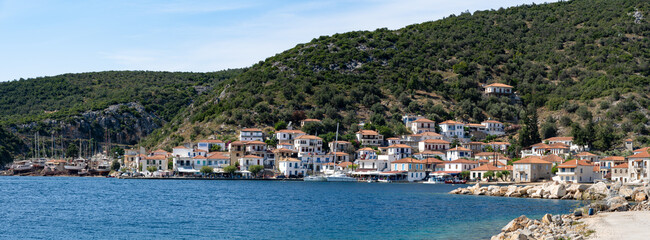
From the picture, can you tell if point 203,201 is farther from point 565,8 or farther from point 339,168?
point 565,8

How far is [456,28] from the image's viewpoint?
16450cm

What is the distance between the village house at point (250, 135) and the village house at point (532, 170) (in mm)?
39329

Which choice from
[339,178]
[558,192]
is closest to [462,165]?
[339,178]

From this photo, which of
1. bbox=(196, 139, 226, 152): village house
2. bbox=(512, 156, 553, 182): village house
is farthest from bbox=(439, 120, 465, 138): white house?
bbox=(196, 139, 226, 152): village house

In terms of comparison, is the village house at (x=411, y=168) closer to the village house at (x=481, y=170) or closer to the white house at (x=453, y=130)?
the village house at (x=481, y=170)

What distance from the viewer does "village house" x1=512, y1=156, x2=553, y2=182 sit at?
78375 mm

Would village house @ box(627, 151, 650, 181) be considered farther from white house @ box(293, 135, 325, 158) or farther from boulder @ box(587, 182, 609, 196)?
white house @ box(293, 135, 325, 158)

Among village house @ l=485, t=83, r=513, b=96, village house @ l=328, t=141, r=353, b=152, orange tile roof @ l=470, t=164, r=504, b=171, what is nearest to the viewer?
orange tile roof @ l=470, t=164, r=504, b=171

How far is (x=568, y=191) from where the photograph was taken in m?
55.8

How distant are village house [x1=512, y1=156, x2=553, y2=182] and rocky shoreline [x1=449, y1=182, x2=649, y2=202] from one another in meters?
16.6

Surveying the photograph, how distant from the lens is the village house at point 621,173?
247ft

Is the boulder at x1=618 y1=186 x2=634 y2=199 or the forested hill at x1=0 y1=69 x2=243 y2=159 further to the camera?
the forested hill at x1=0 y1=69 x2=243 y2=159

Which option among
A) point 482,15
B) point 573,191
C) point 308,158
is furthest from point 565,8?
point 573,191

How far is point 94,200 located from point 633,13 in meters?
130
